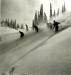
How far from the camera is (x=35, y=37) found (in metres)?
1.42

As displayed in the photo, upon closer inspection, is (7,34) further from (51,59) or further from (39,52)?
(51,59)

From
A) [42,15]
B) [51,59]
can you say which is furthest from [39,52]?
[42,15]

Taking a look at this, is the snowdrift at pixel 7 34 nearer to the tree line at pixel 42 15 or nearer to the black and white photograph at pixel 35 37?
the black and white photograph at pixel 35 37

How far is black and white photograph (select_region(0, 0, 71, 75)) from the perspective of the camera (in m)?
1.26

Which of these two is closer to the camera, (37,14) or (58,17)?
(58,17)

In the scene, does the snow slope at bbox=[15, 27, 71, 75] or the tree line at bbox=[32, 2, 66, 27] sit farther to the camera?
the tree line at bbox=[32, 2, 66, 27]

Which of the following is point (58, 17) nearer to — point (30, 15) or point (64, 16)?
point (64, 16)

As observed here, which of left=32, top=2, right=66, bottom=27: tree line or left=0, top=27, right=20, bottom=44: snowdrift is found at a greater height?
left=32, top=2, right=66, bottom=27: tree line

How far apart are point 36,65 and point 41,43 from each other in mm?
188

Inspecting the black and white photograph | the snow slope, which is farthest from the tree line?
the snow slope

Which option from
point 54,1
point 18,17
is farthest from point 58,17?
point 18,17

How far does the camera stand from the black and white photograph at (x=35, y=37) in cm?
126

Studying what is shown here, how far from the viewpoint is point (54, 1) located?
4.76ft

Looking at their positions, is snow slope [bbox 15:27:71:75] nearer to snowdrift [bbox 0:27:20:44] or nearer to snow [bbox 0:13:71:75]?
snow [bbox 0:13:71:75]
